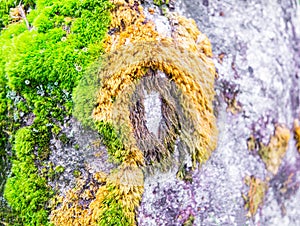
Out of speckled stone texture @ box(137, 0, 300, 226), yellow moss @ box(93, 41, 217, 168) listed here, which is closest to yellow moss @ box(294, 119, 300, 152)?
speckled stone texture @ box(137, 0, 300, 226)

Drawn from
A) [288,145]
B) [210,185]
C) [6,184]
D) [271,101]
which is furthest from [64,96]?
[288,145]

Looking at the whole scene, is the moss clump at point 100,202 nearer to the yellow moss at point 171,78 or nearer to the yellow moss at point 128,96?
the yellow moss at point 128,96

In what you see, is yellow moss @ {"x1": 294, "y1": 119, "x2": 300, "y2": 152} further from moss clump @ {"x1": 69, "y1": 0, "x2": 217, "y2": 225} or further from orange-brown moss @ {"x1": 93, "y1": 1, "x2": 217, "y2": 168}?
moss clump @ {"x1": 69, "y1": 0, "x2": 217, "y2": 225}

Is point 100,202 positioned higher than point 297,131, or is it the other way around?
point 100,202

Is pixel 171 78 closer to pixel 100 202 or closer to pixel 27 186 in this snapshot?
pixel 100 202

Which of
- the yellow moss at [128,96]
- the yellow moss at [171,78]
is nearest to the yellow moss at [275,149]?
the yellow moss at [171,78]

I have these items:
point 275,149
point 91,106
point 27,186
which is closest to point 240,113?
point 275,149
